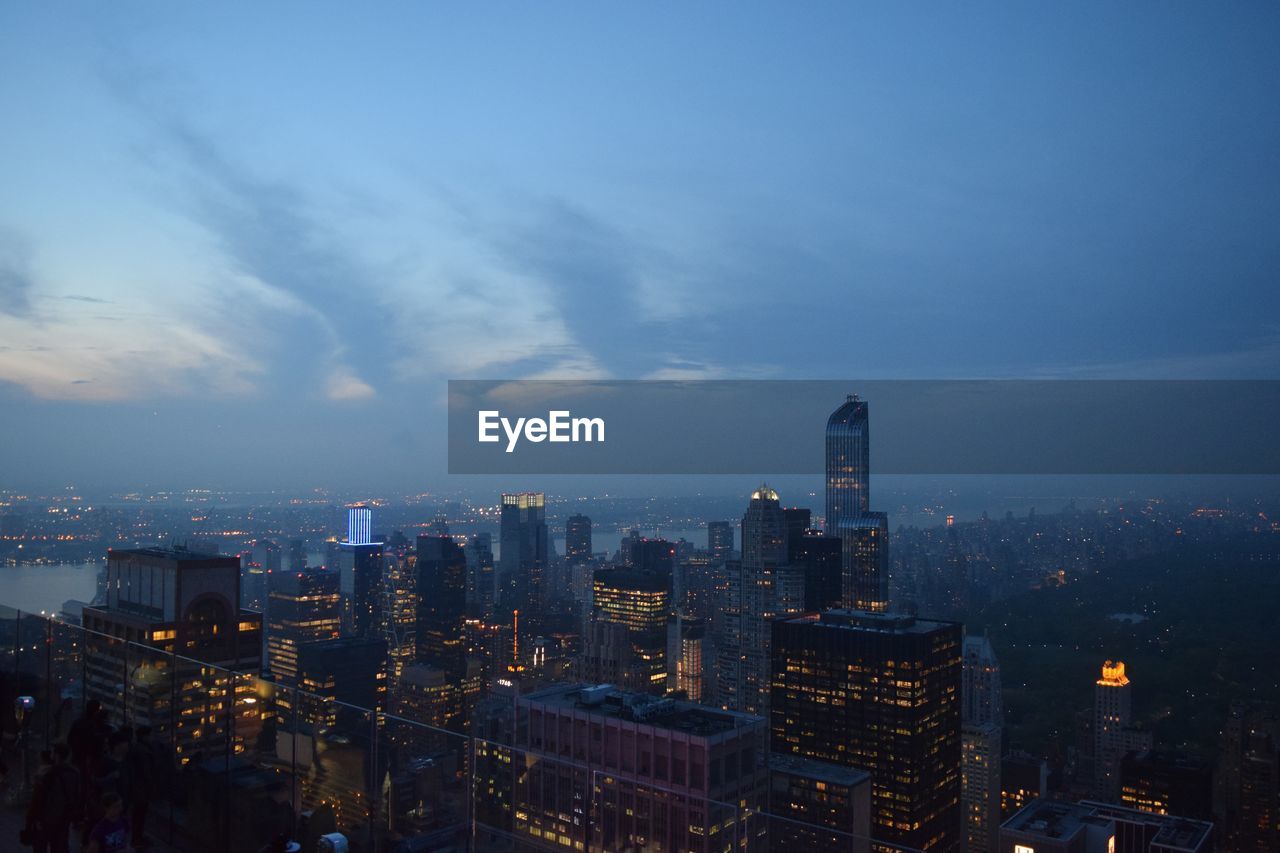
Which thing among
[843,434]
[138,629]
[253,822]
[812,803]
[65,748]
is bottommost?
[812,803]

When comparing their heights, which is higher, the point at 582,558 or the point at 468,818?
the point at 468,818

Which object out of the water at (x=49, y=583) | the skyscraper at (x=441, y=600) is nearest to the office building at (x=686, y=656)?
the skyscraper at (x=441, y=600)

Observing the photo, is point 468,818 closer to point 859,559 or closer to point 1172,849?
point 1172,849

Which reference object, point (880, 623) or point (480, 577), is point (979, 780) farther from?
point (480, 577)

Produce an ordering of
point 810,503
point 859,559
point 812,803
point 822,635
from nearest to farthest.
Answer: point 812,803 → point 822,635 → point 859,559 → point 810,503

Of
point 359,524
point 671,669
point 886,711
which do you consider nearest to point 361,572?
point 359,524

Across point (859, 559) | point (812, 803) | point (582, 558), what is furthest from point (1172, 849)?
point (582, 558)

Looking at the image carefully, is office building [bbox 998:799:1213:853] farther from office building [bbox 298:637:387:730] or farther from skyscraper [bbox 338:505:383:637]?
skyscraper [bbox 338:505:383:637]
